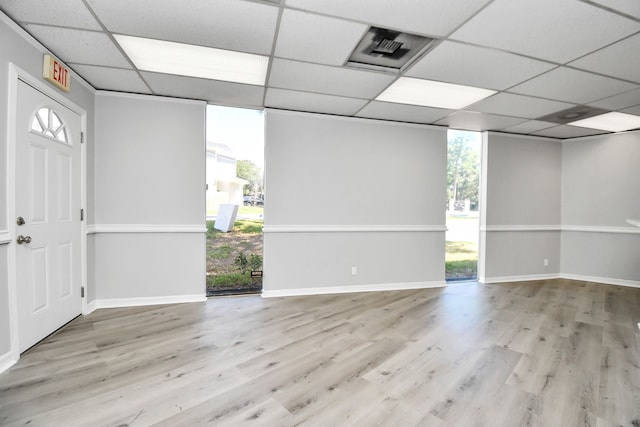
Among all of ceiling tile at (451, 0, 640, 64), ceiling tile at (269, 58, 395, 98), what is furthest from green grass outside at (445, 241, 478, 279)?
ceiling tile at (451, 0, 640, 64)

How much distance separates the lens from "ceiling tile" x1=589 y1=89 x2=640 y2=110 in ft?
11.1

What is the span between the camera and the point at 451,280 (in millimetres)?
5195

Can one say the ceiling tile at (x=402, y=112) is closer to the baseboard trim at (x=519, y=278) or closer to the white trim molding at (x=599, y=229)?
the baseboard trim at (x=519, y=278)

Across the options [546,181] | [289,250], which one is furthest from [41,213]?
[546,181]

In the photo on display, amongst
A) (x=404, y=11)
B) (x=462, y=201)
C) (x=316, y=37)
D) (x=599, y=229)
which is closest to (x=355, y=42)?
(x=316, y=37)

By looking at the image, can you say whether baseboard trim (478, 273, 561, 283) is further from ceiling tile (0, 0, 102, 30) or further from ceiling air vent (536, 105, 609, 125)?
ceiling tile (0, 0, 102, 30)

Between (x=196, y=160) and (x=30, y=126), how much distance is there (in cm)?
160

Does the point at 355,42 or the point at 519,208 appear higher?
the point at 355,42

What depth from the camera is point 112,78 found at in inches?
127

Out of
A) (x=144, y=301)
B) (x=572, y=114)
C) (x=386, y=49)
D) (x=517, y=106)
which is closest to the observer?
(x=386, y=49)

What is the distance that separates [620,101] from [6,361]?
6471 mm

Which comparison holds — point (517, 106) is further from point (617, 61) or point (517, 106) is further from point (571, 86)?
point (617, 61)

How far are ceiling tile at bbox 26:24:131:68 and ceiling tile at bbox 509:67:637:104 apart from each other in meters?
3.96

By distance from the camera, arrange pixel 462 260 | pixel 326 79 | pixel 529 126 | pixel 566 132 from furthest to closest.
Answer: pixel 462 260
pixel 566 132
pixel 529 126
pixel 326 79
